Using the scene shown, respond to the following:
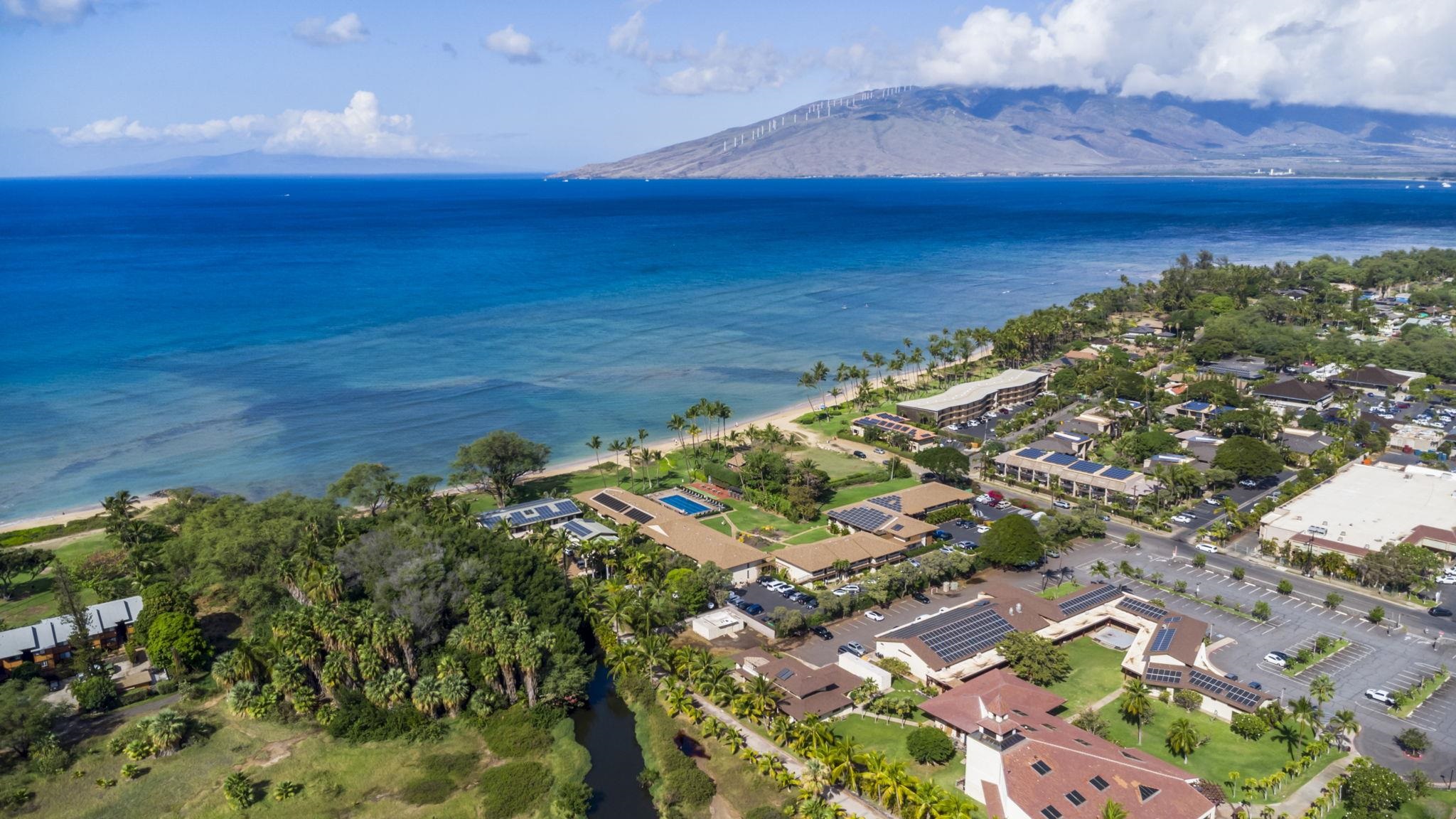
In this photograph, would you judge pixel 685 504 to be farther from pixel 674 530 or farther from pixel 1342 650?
pixel 1342 650

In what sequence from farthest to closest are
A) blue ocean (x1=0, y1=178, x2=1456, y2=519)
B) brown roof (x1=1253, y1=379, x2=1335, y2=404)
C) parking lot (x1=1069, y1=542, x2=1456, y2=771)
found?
brown roof (x1=1253, y1=379, x2=1335, y2=404)
blue ocean (x1=0, y1=178, x2=1456, y2=519)
parking lot (x1=1069, y1=542, x2=1456, y2=771)

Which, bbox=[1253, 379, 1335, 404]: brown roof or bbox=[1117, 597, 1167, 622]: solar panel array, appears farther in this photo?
bbox=[1253, 379, 1335, 404]: brown roof

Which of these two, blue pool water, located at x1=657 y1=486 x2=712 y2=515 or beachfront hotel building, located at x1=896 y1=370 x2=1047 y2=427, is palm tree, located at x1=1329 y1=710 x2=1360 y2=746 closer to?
blue pool water, located at x1=657 y1=486 x2=712 y2=515

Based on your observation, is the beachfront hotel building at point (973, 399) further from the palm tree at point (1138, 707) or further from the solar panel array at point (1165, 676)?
the palm tree at point (1138, 707)


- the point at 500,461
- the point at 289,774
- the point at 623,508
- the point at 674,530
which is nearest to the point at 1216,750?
the point at 674,530

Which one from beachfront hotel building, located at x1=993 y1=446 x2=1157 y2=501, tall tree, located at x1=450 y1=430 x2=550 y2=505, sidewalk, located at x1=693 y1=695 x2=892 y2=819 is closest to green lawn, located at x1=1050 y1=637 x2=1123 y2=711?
sidewalk, located at x1=693 y1=695 x2=892 y2=819

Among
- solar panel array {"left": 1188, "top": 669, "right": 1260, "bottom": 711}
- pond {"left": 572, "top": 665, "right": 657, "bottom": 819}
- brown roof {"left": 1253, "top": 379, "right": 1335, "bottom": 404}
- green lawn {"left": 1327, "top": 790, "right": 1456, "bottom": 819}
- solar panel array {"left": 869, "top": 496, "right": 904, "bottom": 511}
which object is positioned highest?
brown roof {"left": 1253, "top": 379, "right": 1335, "bottom": 404}

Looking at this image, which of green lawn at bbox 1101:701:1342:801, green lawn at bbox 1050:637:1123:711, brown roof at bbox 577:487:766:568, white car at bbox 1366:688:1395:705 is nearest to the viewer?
green lawn at bbox 1101:701:1342:801
